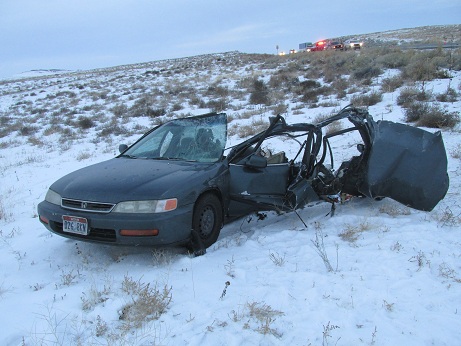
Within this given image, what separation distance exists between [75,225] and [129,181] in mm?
682

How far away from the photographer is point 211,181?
14.5ft

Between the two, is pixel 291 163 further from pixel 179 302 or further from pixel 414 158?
pixel 179 302

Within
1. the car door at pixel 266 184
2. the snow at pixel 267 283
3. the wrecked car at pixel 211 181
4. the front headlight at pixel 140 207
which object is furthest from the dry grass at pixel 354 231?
the front headlight at pixel 140 207

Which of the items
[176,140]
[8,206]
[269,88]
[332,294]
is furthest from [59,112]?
[332,294]

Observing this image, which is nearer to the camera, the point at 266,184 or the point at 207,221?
the point at 207,221

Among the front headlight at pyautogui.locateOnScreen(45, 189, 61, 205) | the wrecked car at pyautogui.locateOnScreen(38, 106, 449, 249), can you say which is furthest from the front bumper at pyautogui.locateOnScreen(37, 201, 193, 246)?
the front headlight at pyautogui.locateOnScreen(45, 189, 61, 205)

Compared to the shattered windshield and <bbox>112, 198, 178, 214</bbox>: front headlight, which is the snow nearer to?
<bbox>112, 198, 178, 214</bbox>: front headlight

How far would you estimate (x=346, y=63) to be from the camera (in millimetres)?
21062

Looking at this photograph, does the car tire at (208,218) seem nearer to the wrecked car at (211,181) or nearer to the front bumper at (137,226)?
the wrecked car at (211,181)

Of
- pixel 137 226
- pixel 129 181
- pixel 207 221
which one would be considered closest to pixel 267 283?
pixel 207 221

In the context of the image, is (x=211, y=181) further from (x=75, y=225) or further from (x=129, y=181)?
(x=75, y=225)

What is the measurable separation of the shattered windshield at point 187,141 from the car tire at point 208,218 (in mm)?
637

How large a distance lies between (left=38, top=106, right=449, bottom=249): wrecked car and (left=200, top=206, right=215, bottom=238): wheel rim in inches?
0.4

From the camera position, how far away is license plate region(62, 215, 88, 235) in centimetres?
387
